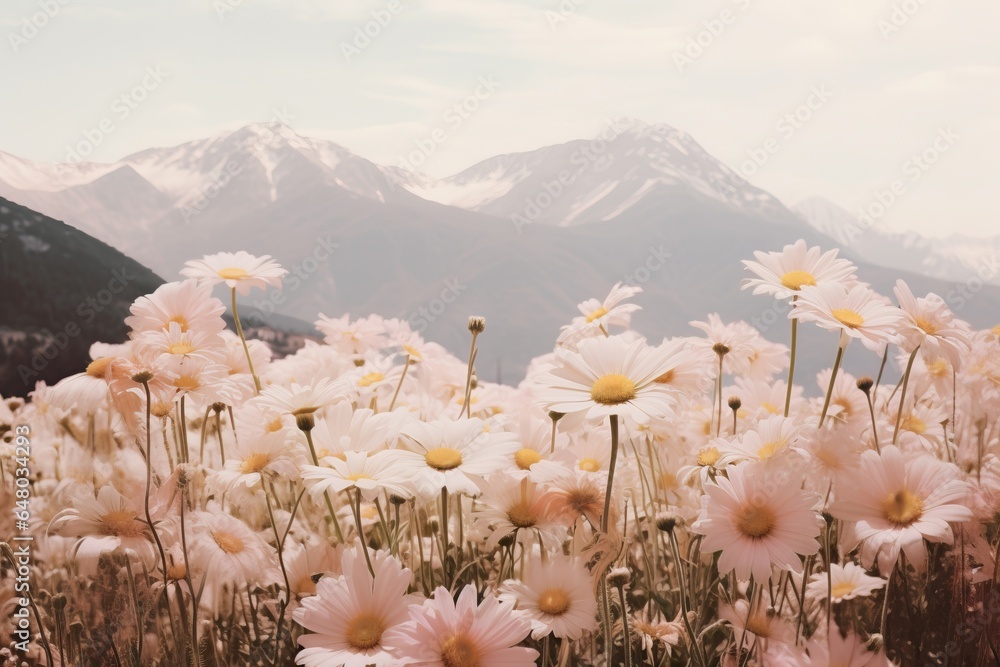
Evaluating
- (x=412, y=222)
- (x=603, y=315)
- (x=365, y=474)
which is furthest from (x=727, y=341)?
(x=412, y=222)

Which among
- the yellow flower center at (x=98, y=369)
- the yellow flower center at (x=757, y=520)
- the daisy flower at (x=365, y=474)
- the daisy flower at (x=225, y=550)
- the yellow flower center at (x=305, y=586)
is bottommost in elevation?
the yellow flower center at (x=305, y=586)

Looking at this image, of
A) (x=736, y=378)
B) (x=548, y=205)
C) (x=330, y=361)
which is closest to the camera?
(x=736, y=378)

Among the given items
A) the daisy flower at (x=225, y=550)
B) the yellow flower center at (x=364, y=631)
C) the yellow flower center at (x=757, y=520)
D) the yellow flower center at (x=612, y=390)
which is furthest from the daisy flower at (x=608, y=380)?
the daisy flower at (x=225, y=550)

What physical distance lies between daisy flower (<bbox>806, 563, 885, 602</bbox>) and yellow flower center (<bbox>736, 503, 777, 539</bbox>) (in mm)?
142

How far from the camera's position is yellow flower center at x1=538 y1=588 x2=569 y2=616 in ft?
2.09

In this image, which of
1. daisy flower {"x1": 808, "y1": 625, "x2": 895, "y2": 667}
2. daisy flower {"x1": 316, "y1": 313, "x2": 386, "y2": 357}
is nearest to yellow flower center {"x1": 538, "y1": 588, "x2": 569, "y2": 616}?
daisy flower {"x1": 808, "y1": 625, "x2": 895, "y2": 667}

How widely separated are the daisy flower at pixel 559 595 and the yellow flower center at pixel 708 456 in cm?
20

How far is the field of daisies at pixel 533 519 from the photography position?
594 millimetres

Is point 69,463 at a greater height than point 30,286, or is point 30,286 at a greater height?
point 30,286

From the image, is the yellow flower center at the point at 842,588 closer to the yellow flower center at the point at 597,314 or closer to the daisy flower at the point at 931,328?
the daisy flower at the point at 931,328

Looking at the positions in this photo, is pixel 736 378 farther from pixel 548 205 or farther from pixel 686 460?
pixel 548 205

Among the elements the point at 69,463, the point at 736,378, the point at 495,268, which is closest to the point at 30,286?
the point at 69,463

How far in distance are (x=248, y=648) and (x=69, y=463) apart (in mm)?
379

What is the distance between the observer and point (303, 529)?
3.01ft
